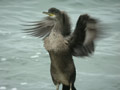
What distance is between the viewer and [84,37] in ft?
21.0

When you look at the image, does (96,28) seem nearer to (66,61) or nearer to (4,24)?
(66,61)

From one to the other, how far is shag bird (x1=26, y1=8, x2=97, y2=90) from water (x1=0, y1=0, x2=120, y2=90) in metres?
0.28

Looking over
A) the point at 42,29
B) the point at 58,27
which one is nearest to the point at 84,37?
the point at 58,27

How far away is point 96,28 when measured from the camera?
248 inches

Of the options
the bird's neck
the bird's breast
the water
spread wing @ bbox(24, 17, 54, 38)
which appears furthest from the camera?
the water

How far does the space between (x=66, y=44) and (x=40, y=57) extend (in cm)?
271

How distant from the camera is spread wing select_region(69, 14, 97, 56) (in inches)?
245

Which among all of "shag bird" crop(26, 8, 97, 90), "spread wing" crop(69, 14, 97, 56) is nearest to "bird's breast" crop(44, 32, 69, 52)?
"shag bird" crop(26, 8, 97, 90)

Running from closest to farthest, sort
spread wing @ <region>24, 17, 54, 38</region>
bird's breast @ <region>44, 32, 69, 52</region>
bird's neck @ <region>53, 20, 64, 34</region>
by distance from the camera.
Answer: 1. bird's breast @ <region>44, 32, 69, 52</region>
2. bird's neck @ <region>53, 20, 64, 34</region>
3. spread wing @ <region>24, 17, 54, 38</region>

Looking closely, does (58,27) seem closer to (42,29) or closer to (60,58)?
(60,58)

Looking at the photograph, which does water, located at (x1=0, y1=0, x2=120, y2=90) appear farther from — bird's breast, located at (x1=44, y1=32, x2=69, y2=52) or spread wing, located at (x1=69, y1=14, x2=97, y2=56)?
bird's breast, located at (x1=44, y1=32, x2=69, y2=52)

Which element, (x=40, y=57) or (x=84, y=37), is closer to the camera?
(x=84, y=37)

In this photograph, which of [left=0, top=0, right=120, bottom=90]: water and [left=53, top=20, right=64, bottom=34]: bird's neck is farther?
[left=0, top=0, right=120, bottom=90]: water

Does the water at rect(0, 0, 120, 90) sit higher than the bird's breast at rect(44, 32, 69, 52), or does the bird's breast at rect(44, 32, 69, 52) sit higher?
the bird's breast at rect(44, 32, 69, 52)
